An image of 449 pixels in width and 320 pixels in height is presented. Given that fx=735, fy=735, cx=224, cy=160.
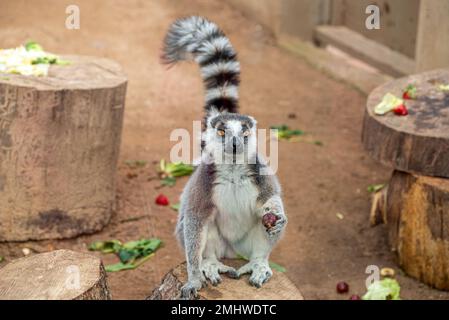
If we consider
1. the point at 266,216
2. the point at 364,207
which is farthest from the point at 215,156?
the point at 364,207

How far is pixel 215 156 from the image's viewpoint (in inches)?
155

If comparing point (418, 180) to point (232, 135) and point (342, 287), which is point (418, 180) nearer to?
point (342, 287)

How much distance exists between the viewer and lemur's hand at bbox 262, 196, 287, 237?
3.77 m

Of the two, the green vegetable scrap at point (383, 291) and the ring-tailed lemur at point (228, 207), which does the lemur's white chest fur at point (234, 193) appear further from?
the green vegetable scrap at point (383, 291)

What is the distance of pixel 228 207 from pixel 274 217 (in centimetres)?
29

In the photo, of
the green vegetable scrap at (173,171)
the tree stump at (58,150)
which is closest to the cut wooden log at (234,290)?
the tree stump at (58,150)

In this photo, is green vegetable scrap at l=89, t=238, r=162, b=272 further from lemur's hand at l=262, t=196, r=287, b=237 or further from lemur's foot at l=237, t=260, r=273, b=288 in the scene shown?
lemur's hand at l=262, t=196, r=287, b=237

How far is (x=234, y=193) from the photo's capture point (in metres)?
3.93

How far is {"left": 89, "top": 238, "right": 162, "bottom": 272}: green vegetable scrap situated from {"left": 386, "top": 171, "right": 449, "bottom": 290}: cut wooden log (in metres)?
1.80

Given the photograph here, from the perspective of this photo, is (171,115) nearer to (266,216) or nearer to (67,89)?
(67,89)

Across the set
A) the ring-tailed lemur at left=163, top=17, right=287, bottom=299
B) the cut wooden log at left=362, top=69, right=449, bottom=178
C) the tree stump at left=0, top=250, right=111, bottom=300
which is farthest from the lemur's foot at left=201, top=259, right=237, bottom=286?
the cut wooden log at left=362, top=69, right=449, bottom=178

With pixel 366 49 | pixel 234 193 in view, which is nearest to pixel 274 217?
pixel 234 193

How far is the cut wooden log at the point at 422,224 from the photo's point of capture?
496cm

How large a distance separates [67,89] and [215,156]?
1.69 meters
